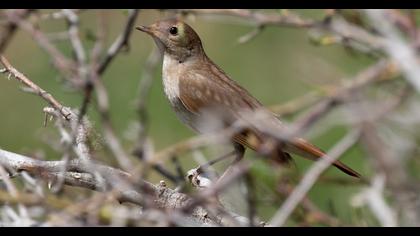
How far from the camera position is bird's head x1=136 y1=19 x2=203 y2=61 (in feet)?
17.3

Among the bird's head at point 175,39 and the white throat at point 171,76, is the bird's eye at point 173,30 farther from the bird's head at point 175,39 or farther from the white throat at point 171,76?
the white throat at point 171,76

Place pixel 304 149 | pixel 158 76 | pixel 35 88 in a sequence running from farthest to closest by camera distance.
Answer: pixel 158 76 → pixel 304 149 → pixel 35 88

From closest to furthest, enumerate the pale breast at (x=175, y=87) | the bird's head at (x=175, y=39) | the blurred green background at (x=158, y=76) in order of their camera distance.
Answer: the pale breast at (x=175, y=87) → the bird's head at (x=175, y=39) → the blurred green background at (x=158, y=76)

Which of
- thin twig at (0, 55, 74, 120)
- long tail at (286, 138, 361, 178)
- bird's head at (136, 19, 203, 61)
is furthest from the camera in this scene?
bird's head at (136, 19, 203, 61)

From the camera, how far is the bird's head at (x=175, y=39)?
5.27 metres

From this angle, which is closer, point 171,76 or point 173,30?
point 173,30

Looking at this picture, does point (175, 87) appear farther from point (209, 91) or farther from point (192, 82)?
point (209, 91)

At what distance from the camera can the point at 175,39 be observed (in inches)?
215

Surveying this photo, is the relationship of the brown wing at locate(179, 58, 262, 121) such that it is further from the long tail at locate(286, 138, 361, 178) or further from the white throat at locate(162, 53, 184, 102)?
the long tail at locate(286, 138, 361, 178)

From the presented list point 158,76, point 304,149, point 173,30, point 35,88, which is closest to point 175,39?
point 173,30

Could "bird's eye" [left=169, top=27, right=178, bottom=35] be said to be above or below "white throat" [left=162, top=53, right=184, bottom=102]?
above

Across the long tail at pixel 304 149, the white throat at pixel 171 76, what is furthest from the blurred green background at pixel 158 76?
the long tail at pixel 304 149

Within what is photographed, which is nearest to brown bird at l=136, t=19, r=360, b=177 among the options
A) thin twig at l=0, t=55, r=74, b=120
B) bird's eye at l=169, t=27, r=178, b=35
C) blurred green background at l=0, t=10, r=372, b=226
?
bird's eye at l=169, t=27, r=178, b=35

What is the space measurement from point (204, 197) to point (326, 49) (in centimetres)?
728
